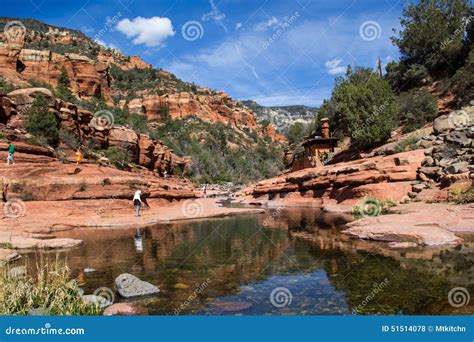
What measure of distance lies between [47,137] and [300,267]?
989 inches

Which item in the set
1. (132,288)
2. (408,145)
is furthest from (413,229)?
(408,145)

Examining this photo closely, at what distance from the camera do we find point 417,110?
109 ft

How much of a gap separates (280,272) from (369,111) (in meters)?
30.1

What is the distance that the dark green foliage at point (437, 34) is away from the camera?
128 feet

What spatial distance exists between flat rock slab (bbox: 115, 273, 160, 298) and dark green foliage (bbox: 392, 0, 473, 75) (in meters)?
40.7

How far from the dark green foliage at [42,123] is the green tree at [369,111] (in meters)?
25.5

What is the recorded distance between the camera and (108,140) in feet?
123

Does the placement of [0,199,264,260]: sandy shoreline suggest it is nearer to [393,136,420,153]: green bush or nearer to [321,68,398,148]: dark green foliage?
[393,136,420,153]: green bush

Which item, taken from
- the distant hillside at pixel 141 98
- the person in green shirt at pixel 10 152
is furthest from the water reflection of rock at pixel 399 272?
the distant hillside at pixel 141 98

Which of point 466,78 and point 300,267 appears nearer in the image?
point 300,267

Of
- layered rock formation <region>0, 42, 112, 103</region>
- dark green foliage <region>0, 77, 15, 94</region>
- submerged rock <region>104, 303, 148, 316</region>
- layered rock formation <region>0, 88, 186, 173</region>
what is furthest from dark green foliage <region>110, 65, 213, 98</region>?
submerged rock <region>104, 303, 148, 316</region>

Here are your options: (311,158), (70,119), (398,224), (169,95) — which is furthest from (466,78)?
(169,95)

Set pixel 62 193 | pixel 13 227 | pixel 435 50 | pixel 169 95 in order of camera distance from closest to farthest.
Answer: pixel 13 227
pixel 62 193
pixel 435 50
pixel 169 95

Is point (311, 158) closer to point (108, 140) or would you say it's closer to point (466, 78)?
point (466, 78)
